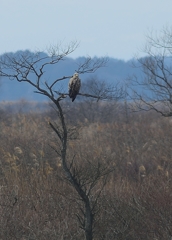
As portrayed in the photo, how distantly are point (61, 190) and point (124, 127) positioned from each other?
11196mm

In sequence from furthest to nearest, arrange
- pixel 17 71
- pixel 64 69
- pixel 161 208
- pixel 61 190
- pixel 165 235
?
pixel 64 69 < pixel 61 190 < pixel 161 208 < pixel 165 235 < pixel 17 71

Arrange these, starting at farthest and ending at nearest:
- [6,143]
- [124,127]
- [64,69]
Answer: [64,69]
[124,127]
[6,143]

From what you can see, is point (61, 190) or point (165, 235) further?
point (61, 190)

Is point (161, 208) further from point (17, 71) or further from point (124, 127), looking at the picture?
point (124, 127)

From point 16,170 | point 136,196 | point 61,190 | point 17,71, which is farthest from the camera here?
point 16,170

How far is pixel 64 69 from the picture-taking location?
110062mm

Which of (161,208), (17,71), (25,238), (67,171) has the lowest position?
(25,238)

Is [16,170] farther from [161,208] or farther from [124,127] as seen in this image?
[124,127]

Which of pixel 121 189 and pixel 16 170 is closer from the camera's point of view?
pixel 121 189

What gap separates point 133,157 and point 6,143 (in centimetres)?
354

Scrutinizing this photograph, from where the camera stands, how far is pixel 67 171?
4.76m

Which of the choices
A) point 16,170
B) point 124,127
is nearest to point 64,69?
point 124,127

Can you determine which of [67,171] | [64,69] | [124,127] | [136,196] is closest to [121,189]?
[136,196]

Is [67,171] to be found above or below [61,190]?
above
